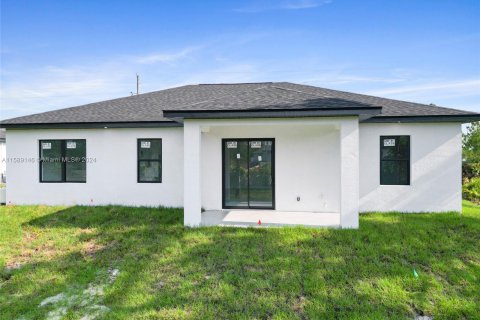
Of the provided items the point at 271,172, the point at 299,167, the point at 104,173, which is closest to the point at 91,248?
the point at 104,173

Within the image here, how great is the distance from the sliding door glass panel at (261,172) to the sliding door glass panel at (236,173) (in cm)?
21

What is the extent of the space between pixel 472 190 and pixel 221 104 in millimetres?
13311

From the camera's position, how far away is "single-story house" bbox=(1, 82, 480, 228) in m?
8.71

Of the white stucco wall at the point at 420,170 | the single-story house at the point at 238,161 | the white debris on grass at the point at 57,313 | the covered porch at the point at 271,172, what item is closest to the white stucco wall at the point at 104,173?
the single-story house at the point at 238,161

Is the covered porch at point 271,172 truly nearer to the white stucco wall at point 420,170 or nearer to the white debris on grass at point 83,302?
the white stucco wall at point 420,170

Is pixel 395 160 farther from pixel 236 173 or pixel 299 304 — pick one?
pixel 299 304

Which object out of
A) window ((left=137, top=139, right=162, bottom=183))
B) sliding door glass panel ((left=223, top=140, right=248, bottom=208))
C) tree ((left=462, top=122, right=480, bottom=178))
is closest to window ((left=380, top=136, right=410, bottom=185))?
sliding door glass panel ((left=223, top=140, right=248, bottom=208))

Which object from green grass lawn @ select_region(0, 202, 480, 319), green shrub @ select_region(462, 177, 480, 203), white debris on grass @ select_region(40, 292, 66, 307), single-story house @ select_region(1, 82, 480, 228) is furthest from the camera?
green shrub @ select_region(462, 177, 480, 203)

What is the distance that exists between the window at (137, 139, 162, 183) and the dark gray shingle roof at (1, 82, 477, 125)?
0.87 metres

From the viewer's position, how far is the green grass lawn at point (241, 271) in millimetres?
3906

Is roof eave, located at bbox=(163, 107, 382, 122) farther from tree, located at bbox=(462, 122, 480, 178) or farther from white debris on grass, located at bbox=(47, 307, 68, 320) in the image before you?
tree, located at bbox=(462, 122, 480, 178)

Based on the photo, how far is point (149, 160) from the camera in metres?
10.0

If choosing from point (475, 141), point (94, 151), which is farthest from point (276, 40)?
point (475, 141)

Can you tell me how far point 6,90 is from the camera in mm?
15125
